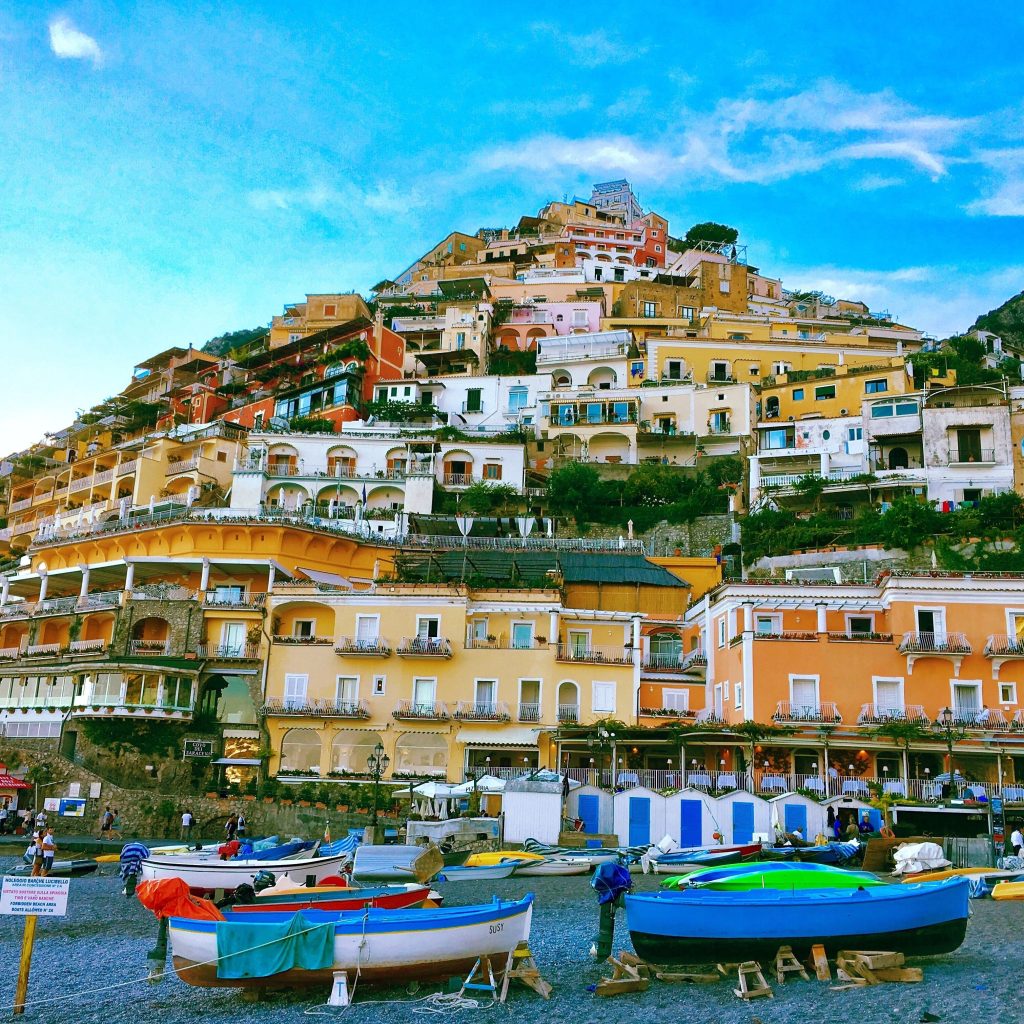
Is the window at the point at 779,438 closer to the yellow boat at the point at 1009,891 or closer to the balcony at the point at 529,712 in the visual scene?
the balcony at the point at 529,712

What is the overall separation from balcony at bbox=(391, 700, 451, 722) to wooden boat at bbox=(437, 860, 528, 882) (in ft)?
39.7

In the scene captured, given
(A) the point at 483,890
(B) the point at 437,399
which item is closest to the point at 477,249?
(B) the point at 437,399

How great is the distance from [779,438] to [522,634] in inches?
893

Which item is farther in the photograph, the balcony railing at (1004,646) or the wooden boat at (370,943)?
the balcony railing at (1004,646)

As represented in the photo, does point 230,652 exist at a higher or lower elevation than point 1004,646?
lower

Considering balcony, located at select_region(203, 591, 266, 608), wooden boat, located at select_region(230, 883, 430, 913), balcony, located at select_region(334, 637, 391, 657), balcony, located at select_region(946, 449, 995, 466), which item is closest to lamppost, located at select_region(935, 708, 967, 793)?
balcony, located at select_region(946, 449, 995, 466)

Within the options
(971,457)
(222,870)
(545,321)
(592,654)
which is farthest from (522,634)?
(545,321)

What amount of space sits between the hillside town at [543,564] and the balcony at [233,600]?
0.18 meters

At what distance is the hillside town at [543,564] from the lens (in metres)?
36.6

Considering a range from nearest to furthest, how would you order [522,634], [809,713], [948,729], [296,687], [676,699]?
[948,729] < [809,713] < [676,699] < [296,687] < [522,634]

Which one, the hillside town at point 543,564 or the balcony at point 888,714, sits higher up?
the hillside town at point 543,564

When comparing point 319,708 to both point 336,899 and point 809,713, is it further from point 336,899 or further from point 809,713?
point 336,899

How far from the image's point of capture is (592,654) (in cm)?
4122

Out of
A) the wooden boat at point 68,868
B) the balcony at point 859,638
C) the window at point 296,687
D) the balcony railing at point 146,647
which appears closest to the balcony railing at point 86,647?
the balcony railing at point 146,647
